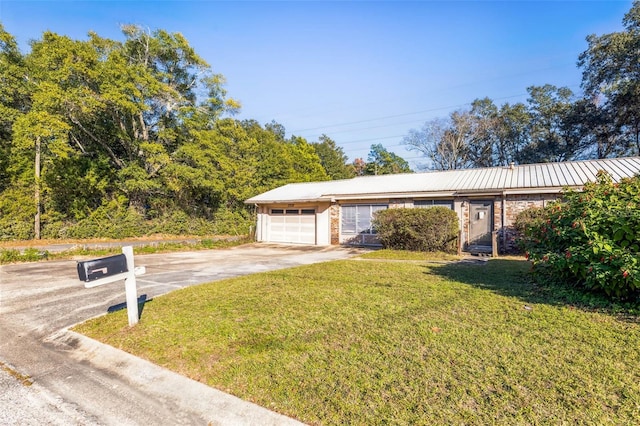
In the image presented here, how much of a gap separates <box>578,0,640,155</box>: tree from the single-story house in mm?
13052

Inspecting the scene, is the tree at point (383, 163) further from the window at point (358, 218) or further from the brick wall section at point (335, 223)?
the window at point (358, 218)

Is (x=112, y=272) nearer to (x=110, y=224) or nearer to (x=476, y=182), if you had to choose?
(x=476, y=182)

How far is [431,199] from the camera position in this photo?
45.4 ft

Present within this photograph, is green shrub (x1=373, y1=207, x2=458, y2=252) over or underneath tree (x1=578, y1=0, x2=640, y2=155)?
underneath

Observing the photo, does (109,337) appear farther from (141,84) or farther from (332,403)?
(141,84)

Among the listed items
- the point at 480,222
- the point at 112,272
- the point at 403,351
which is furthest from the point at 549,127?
the point at 112,272

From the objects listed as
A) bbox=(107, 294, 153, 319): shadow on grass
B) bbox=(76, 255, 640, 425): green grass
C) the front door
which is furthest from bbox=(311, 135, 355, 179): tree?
bbox=(76, 255, 640, 425): green grass

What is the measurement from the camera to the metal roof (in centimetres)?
1179

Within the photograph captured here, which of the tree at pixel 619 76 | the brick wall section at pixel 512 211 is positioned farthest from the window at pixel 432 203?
the tree at pixel 619 76

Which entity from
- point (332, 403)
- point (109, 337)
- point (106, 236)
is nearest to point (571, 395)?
point (332, 403)

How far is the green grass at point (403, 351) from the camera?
2.38 metres

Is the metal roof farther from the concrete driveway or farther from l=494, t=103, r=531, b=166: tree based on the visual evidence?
l=494, t=103, r=531, b=166: tree

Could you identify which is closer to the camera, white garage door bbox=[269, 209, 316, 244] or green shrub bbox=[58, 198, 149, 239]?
white garage door bbox=[269, 209, 316, 244]

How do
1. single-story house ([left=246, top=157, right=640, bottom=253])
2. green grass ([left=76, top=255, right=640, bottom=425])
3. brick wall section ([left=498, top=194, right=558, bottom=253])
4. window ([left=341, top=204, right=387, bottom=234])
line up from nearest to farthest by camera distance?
green grass ([left=76, top=255, right=640, bottom=425])
brick wall section ([left=498, top=194, right=558, bottom=253])
single-story house ([left=246, top=157, right=640, bottom=253])
window ([left=341, top=204, right=387, bottom=234])
